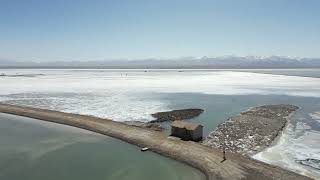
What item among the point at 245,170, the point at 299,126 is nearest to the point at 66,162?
the point at 245,170

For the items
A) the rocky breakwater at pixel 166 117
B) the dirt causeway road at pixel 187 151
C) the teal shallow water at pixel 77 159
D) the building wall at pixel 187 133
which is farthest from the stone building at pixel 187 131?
the rocky breakwater at pixel 166 117

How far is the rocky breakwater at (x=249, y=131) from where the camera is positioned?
68.6 feet

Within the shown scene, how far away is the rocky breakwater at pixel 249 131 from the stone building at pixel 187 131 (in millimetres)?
643

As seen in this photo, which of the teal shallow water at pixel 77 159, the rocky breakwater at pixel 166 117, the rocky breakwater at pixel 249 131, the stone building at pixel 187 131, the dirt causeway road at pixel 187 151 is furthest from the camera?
the rocky breakwater at pixel 166 117

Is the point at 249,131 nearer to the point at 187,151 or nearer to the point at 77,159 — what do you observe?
the point at 187,151

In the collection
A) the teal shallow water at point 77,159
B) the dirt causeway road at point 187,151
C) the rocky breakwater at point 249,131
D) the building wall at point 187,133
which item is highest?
the building wall at point 187,133

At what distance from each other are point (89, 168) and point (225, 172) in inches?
247

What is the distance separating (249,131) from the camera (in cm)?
A: 2439

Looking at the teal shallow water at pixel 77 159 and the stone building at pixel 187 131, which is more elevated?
the stone building at pixel 187 131

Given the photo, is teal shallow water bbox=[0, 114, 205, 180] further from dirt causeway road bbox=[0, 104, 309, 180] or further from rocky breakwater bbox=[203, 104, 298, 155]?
rocky breakwater bbox=[203, 104, 298, 155]

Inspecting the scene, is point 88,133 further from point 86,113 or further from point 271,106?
point 271,106

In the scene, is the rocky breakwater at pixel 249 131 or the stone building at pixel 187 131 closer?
the rocky breakwater at pixel 249 131

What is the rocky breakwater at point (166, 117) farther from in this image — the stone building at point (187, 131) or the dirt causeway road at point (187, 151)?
the stone building at point (187, 131)

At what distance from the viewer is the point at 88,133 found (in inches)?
984
